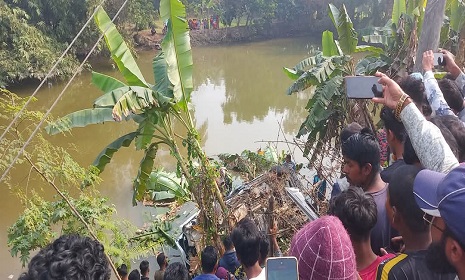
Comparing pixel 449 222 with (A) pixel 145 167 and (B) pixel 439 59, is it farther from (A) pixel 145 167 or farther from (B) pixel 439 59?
(A) pixel 145 167

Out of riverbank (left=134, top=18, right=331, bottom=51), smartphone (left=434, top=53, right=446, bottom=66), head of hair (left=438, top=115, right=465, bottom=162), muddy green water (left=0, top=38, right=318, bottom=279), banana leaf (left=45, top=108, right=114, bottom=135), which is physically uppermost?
smartphone (left=434, top=53, right=446, bottom=66)

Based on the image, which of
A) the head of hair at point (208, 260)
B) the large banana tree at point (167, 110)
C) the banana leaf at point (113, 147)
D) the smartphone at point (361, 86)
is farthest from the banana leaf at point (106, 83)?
the smartphone at point (361, 86)

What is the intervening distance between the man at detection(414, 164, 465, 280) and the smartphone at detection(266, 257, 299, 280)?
0.46 metres


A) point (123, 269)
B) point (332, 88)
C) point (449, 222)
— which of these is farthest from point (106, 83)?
point (449, 222)

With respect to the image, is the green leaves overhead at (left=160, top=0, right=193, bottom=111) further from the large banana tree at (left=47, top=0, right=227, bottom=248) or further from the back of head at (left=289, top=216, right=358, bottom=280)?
the back of head at (left=289, top=216, right=358, bottom=280)

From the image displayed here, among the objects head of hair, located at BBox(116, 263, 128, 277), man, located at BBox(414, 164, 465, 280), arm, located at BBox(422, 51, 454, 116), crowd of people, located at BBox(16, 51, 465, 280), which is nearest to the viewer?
man, located at BBox(414, 164, 465, 280)

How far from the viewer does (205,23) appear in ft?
82.3

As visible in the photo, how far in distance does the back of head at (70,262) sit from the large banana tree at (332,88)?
12.3 ft

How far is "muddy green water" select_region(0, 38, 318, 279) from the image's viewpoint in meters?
8.38

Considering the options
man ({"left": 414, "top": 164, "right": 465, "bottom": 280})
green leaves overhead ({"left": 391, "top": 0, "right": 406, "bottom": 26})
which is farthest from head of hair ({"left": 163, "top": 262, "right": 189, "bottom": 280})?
green leaves overhead ({"left": 391, "top": 0, "right": 406, "bottom": 26})

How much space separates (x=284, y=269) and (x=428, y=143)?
96cm

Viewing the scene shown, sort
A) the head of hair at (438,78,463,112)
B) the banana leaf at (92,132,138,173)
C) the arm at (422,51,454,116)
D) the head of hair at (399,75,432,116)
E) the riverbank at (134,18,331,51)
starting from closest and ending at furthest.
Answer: the arm at (422,51,454,116), the head of hair at (399,75,432,116), the head of hair at (438,78,463,112), the banana leaf at (92,132,138,173), the riverbank at (134,18,331,51)

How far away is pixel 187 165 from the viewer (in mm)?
4641

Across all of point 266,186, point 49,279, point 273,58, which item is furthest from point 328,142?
point 273,58
